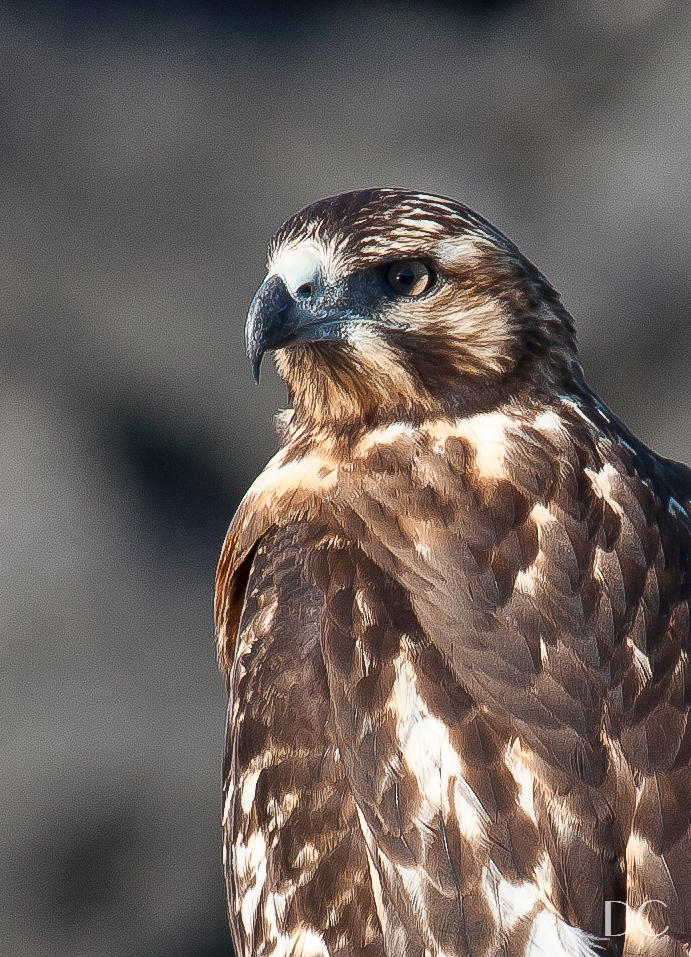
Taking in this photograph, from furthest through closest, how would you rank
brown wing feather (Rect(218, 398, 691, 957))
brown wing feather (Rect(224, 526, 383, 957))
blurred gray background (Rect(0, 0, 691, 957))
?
1. blurred gray background (Rect(0, 0, 691, 957))
2. brown wing feather (Rect(224, 526, 383, 957))
3. brown wing feather (Rect(218, 398, 691, 957))

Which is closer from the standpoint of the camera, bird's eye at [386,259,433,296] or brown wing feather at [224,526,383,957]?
brown wing feather at [224,526,383,957]

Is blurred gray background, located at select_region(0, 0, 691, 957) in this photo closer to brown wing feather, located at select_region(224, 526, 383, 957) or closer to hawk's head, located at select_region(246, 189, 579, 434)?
brown wing feather, located at select_region(224, 526, 383, 957)

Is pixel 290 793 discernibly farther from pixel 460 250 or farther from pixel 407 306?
pixel 460 250

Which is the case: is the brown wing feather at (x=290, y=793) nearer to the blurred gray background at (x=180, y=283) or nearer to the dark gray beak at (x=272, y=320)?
the dark gray beak at (x=272, y=320)

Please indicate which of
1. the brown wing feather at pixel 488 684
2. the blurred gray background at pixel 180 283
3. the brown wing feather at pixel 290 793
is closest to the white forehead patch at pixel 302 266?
the brown wing feather at pixel 488 684

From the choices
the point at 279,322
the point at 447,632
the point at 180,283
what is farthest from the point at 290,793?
the point at 180,283

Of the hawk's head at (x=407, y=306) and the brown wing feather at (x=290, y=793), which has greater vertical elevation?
the hawk's head at (x=407, y=306)

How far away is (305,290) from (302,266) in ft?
0.13

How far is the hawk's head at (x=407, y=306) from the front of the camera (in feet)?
6.47

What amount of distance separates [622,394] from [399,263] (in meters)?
2.87

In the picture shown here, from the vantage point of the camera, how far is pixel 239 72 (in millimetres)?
4543

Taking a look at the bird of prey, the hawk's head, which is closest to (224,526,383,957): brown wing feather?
the bird of prey

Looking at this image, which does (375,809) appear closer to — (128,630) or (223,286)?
(128,630)

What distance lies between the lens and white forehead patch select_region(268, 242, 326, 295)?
1978mm
